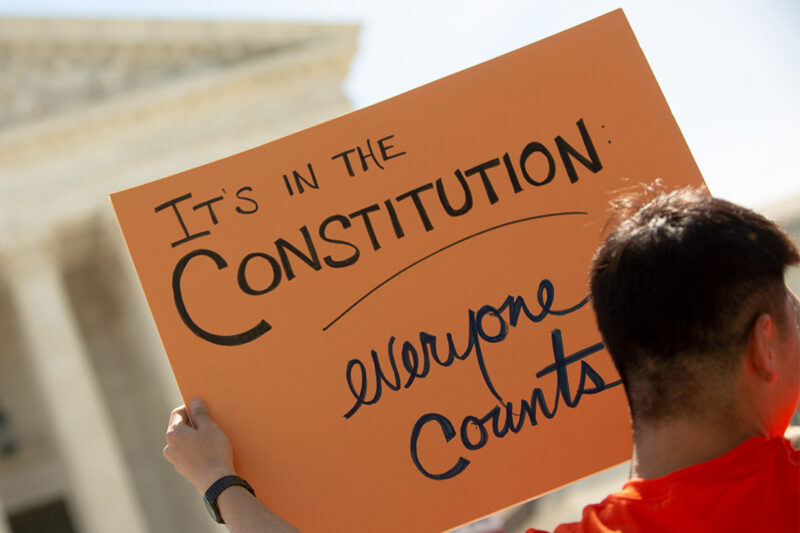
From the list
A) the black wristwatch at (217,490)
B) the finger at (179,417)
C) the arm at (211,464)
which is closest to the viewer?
the arm at (211,464)

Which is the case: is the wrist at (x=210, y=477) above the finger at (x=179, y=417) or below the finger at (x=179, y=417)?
below

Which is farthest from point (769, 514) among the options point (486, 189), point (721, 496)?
point (486, 189)

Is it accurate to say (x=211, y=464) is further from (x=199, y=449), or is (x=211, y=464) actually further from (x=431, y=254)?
(x=431, y=254)

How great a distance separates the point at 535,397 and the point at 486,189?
0.62 metres

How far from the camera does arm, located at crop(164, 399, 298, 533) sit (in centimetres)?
222

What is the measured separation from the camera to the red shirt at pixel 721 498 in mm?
1650

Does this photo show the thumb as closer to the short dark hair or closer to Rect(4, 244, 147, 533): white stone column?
the short dark hair

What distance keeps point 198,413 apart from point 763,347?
1465mm

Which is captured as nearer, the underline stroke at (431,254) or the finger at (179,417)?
the finger at (179,417)

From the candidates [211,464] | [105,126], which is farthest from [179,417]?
[105,126]

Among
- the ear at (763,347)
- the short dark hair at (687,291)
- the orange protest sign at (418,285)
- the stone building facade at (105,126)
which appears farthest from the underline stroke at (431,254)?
the stone building facade at (105,126)

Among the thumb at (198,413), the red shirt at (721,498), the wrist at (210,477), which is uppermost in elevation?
the thumb at (198,413)

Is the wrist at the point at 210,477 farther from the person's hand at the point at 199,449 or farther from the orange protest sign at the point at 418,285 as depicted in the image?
the orange protest sign at the point at 418,285

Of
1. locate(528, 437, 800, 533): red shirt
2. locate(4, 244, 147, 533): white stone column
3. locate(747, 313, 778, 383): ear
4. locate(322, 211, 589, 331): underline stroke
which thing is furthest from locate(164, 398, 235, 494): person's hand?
locate(4, 244, 147, 533): white stone column
